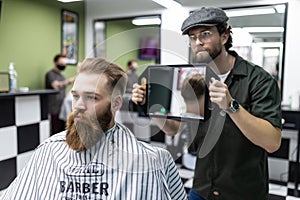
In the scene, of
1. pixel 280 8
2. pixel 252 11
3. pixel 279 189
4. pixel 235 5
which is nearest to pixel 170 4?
pixel 235 5

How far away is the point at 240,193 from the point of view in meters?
1.21

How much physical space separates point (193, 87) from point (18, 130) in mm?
2033

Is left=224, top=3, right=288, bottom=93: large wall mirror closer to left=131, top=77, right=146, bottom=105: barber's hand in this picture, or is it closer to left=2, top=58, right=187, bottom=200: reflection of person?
left=131, top=77, right=146, bottom=105: barber's hand

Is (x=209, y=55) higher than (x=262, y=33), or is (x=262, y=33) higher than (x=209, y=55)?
(x=262, y=33)

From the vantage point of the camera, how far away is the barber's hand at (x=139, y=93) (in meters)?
1.10

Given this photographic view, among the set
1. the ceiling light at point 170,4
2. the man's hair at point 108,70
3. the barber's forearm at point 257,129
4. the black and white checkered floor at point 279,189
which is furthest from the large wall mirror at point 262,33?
the black and white checkered floor at point 279,189

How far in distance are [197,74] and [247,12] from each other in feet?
3.11

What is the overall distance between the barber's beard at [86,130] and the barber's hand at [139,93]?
142 millimetres

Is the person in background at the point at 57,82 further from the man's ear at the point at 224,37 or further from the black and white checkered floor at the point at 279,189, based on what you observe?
the man's ear at the point at 224,37

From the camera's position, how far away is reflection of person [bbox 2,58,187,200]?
95 centimetres

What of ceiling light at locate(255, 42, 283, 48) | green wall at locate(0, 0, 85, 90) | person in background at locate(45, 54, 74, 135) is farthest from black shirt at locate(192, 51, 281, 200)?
green wall at locate(0, 0, 85, 90)

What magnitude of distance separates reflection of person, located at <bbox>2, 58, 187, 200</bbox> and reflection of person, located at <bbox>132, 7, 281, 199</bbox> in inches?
6.8

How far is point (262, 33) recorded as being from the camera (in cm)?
225

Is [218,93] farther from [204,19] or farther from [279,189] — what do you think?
[279,189]
